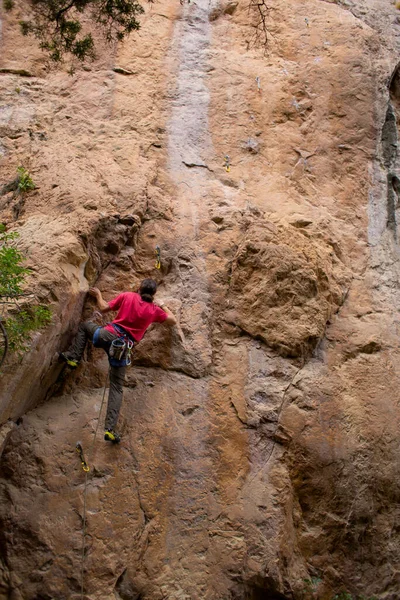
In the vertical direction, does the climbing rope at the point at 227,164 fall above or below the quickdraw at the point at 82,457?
Result: above

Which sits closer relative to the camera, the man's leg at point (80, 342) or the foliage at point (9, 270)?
the foliage at point (9, 270)

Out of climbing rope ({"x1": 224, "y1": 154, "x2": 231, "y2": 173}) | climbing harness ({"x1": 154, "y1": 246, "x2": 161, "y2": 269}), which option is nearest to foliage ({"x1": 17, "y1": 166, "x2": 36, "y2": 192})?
climbing harness ({"x1": 154, "y1": 246, "x2": 161, "y2": 269})

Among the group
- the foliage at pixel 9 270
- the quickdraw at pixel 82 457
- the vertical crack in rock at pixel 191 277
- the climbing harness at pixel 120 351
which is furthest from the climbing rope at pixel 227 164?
the quickdraw at pixel 82 457

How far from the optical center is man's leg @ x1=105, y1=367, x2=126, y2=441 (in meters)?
6.58

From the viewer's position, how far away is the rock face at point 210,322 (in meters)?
6.31

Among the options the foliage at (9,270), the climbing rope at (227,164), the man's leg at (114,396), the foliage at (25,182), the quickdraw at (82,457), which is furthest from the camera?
the climbing rope at (227,164)

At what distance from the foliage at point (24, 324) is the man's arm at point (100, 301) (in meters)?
0.89

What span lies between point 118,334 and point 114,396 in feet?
2.34

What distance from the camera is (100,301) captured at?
717 cm

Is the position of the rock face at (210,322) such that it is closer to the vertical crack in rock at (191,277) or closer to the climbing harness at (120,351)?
the vertical crack in rock at (191,277)

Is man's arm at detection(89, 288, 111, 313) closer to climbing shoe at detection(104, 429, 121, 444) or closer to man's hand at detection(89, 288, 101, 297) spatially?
man's hand at detection(89, 288, 101, 297)

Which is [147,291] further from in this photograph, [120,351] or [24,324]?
[24,324]

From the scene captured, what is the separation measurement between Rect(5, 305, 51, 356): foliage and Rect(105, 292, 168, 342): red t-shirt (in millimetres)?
851

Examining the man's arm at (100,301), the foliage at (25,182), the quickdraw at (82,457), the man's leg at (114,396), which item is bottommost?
the quickdraw at (82,457)
